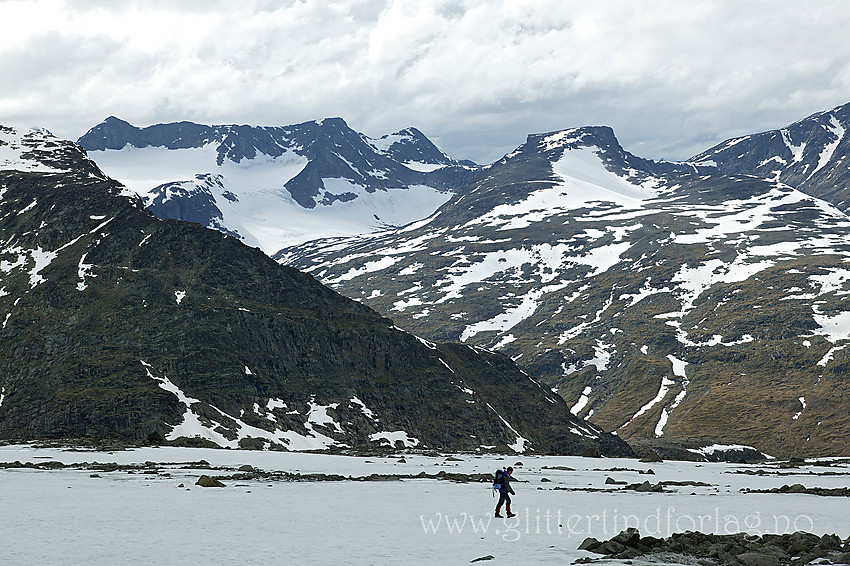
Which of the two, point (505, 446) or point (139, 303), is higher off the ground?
point (139, 303)

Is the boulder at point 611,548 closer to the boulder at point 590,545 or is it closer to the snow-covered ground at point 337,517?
the boulder at point 590,545

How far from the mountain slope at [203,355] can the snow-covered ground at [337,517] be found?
4583 cm

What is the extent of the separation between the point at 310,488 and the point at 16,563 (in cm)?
3080

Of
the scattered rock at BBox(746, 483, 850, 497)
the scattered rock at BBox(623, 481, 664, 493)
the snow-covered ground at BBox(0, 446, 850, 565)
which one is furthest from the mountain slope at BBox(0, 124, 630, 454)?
the scattered rock at BBox(746, 483, 850, 497)

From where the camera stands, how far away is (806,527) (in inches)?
1565

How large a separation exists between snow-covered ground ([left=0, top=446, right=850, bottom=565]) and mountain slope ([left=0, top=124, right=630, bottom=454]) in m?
45.8

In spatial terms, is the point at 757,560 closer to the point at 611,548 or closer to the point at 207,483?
the point at 611,548

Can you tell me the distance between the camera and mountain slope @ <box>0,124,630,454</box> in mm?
116375

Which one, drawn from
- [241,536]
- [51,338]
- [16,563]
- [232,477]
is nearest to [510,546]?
[241,536]

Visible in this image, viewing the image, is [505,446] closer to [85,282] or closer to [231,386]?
[231,386]

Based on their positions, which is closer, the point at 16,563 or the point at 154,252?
the point at 16,563

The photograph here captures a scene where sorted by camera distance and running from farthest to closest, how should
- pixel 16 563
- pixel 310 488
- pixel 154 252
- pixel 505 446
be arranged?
1. pixel 154 252
2. pixel 505 446
3. pixel 310 488
4. pixel 16 563

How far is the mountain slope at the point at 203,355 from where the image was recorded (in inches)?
4582

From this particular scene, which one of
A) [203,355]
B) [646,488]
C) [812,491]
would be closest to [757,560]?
[646,488]
